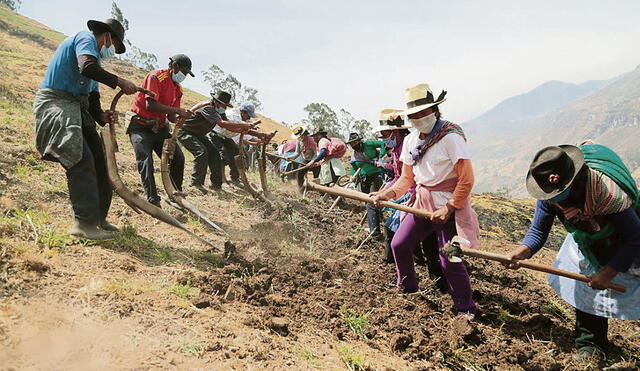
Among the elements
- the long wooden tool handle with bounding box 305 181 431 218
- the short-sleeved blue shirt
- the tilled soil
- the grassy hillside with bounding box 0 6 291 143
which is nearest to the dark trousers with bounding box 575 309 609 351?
the tilled soil

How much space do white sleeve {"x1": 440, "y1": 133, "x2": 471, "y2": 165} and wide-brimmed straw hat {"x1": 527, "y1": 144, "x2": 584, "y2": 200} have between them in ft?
2.48

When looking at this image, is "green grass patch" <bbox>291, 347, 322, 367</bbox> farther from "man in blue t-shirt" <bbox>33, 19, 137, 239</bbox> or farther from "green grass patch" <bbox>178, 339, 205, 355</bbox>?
"man in blue t-shirt" <bbox>33, 19, 137, 239</bbox>

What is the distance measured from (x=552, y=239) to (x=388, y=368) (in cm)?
932

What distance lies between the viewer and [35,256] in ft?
9.20

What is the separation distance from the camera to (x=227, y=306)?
293cm

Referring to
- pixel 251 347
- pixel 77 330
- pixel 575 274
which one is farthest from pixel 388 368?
pixel 77 330

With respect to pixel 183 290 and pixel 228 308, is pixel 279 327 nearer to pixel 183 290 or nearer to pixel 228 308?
pixel 228 308

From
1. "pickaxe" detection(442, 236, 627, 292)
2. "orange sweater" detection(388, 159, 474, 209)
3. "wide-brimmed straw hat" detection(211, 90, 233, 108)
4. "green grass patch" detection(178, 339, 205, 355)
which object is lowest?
"green grass patch" detection(178, 339, 205, 355)

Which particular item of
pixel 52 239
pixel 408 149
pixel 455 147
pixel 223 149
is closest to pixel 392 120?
pixel 408 149

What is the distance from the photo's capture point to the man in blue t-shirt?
10.5 ft

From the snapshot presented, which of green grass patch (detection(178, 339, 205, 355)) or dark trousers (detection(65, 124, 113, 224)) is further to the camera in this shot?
dark trousers (detection(65, 124, 113, 224))

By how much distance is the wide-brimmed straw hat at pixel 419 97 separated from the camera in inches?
132

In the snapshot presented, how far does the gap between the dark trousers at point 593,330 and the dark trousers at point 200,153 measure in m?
5.10

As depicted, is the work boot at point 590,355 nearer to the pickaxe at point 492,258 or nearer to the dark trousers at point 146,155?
the pickaxe at point 492,258
